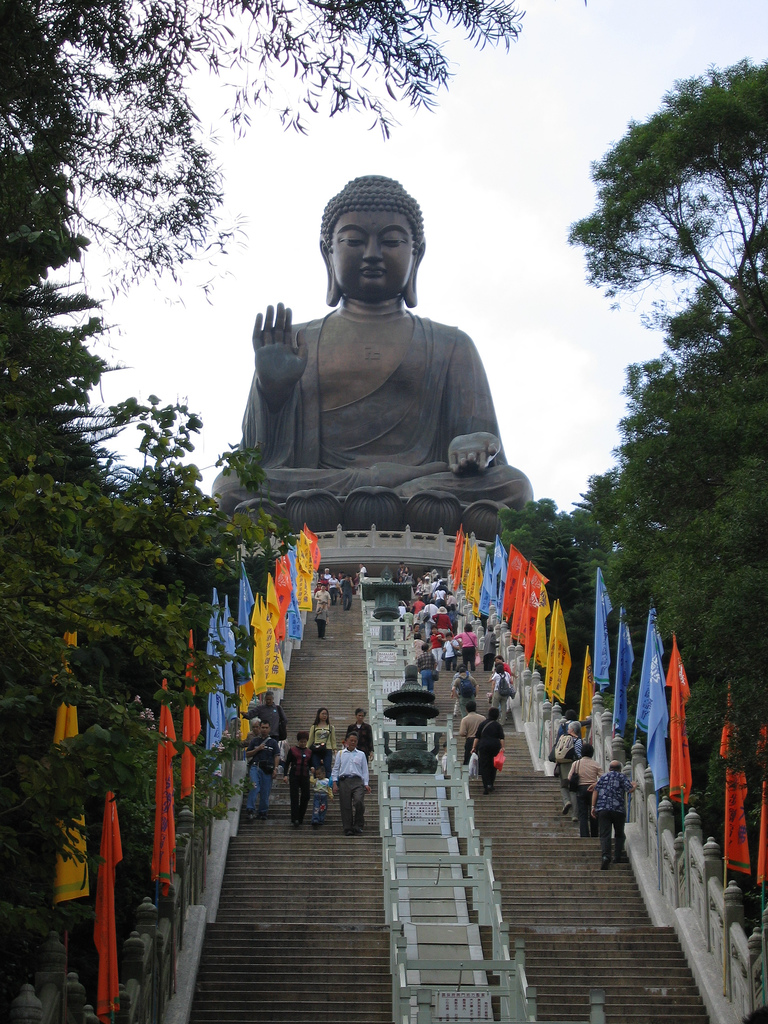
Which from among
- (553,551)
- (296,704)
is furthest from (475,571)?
(296,704)

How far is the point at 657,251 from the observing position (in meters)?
12.3

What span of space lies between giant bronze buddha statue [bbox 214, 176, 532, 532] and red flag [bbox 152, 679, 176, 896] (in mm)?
25474

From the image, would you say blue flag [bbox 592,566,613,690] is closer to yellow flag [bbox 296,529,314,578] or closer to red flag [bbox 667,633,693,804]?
red flag [bbox 667,633,693,804]

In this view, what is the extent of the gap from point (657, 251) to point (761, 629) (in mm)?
4854

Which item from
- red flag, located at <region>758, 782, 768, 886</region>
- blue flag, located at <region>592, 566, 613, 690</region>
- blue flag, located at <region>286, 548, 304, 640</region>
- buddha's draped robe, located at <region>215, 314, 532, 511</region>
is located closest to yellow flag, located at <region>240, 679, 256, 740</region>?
blue flag, located at <region>592, 566, 613, 690</region>

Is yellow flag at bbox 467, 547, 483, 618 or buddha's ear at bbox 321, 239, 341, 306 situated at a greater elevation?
buddha's ear at bbox 321, 239, 341, 306

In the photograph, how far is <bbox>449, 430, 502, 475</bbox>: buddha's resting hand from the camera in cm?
3466

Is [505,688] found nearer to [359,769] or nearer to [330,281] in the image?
[359,769]

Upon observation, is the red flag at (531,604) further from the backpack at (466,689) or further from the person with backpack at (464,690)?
the backpack at (466,689)

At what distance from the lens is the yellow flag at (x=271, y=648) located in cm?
1597

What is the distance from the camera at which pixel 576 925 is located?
35.2 feet

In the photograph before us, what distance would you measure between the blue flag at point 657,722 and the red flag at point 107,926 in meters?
5.03

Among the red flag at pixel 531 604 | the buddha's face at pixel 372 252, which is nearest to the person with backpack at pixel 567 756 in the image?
the red flag at pixel 531 604

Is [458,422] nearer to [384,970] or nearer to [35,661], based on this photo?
[384,970]
